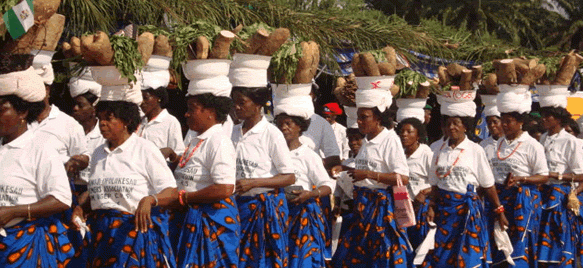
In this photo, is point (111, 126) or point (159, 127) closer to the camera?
point (111, 126)

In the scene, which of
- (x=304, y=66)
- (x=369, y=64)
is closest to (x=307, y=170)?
(x=304, y=66)

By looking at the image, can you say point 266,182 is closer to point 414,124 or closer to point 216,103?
point 216,103

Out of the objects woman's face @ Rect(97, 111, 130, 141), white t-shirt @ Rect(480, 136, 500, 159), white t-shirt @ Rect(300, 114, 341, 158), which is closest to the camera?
woman's face @ Rect(97, 111, 130, 141)

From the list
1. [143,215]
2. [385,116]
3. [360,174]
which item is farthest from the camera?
[385,116]

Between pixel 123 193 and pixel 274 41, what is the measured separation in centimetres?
190

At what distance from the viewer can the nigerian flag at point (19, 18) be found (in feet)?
16.3

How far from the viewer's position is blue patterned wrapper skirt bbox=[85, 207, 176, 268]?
206 inches

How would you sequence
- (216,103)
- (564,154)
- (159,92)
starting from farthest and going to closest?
(564,154)
(159,92)
(216,103)

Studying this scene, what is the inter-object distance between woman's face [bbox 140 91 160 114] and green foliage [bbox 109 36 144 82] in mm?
1231

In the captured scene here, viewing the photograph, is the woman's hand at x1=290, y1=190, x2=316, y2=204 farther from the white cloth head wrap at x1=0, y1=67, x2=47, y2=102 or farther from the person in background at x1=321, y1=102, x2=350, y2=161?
the person in background at x1=321, y1=102, x2=350, y2=161

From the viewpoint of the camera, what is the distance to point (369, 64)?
7816 millimetres

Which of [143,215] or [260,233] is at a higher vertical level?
[143,215]

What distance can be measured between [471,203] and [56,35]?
4.56 meters

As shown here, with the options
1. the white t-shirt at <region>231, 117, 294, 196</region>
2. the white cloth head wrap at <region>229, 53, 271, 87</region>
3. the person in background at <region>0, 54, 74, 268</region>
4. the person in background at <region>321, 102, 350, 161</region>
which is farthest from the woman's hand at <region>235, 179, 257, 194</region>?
the person in background at <region>321, 102, 350, 161</region>
